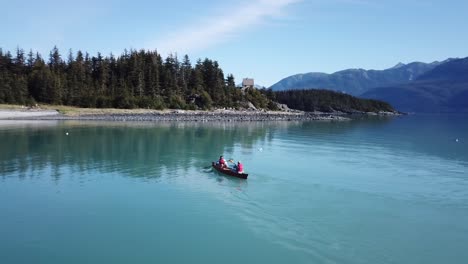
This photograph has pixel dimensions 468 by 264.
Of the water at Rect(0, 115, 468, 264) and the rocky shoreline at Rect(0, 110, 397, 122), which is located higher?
the rocky shoreline at Rect(0, 110, 397, 122)

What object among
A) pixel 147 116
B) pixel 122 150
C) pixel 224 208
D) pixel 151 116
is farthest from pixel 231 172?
pixel 151 116

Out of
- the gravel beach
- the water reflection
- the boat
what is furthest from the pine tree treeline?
the boat

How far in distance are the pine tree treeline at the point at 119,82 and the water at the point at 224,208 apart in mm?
75108

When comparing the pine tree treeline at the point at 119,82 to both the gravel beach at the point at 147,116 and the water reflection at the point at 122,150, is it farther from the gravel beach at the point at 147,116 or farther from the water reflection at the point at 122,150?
the water reflection at the point at 122,150

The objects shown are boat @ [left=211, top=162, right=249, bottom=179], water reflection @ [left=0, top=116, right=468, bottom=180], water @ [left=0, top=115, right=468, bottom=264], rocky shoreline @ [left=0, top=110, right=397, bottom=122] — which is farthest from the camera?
rocky shoreline @ [left=0, top=110, right=397, bottom=122]

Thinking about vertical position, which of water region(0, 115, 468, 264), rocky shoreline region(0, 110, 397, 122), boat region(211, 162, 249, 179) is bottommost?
water region(0, 115, 468, 264)

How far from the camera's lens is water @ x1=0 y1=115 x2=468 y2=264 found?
2212cm

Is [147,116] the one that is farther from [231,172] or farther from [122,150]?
[231,172]

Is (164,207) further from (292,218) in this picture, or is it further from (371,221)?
(371,221)

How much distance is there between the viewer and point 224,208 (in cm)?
3014

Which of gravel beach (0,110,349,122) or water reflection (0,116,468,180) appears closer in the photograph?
water reflection (0,116,468,180)

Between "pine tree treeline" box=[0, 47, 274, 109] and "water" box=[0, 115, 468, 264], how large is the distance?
246 feet

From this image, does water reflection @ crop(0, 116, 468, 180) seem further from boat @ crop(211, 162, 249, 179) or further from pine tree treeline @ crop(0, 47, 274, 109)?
pine tree treeline @ crop(0, 47, 274, 109)

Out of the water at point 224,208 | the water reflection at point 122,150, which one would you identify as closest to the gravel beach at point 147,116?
Answer: the water reflection at point 122,150
